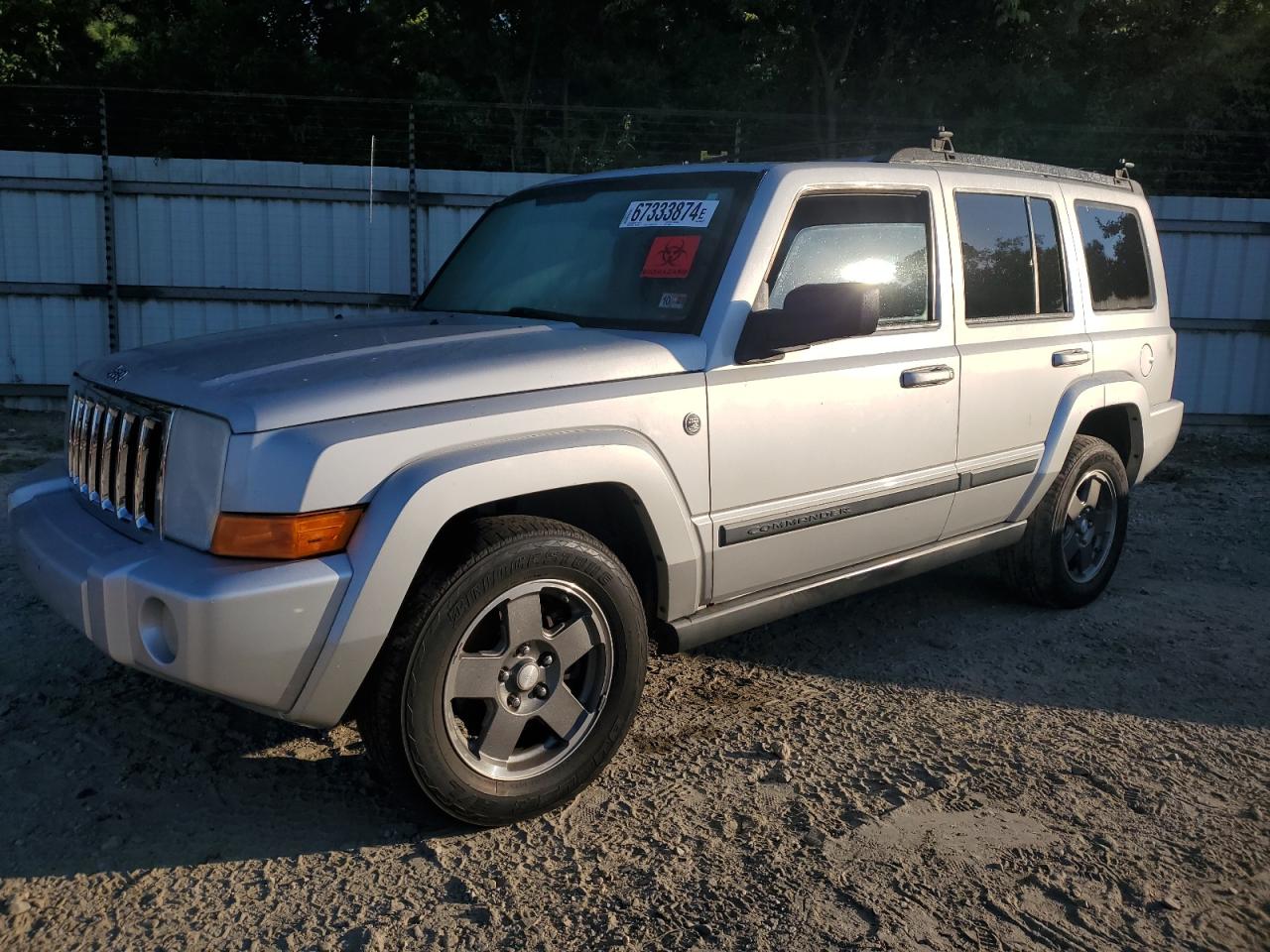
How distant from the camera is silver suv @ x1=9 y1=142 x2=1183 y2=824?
2732 millimetres

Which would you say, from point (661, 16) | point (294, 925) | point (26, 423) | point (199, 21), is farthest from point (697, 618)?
point (199, 21)

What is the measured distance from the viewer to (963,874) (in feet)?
9.53

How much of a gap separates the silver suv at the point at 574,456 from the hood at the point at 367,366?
0.01m

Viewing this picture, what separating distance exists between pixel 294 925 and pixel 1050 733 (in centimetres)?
246

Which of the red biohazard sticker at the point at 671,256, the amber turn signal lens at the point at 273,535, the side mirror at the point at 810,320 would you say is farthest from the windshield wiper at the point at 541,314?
the amber turn signal lens at the point at 273,535

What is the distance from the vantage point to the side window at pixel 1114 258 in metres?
5.01

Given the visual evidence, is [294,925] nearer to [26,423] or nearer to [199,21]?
[26,423]

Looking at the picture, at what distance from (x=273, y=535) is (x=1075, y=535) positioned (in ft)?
12.1

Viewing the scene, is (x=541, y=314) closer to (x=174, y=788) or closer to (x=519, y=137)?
(x=174, y=788)

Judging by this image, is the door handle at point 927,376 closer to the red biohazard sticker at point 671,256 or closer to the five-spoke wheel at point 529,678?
the red biohazard sticker at point 671,256

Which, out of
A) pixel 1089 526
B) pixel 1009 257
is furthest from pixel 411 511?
pixel 1089 526

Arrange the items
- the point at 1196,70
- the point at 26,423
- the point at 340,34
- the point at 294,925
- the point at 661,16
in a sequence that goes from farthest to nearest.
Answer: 1. the point at 340,34
2. the point at 661,16
3. the point at 1196,70
4. the point at 26,423
5. the point at 294,925

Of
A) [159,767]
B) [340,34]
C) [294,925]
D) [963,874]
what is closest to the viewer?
[294,925]

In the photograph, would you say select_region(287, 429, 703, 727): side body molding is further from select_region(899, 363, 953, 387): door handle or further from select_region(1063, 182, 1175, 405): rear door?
select_region(1063, 182, 1175, 405): rear door
